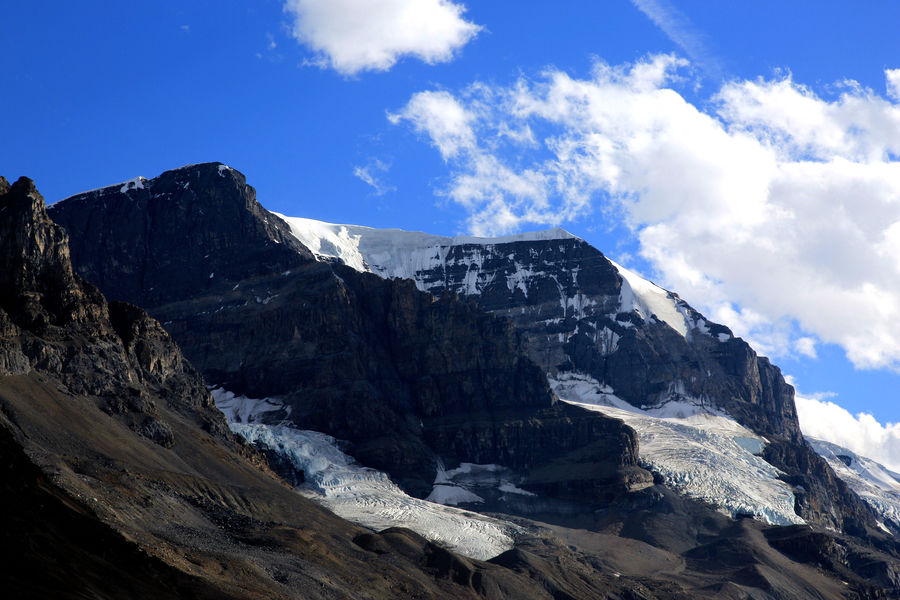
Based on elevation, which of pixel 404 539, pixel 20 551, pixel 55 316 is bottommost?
pixel 20 551

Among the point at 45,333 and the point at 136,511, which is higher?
the point at 45,333

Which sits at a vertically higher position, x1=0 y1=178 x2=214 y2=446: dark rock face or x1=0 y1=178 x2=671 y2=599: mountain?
x1=0 y1=178 x2=214 y2=446: dark rock face

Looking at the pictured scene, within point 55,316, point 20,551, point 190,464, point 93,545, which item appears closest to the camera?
point 20,551

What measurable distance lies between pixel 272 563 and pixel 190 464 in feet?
162

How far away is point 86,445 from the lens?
529ft

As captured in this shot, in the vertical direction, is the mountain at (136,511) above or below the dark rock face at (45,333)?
below

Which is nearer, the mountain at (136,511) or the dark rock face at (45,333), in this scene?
the mountain at (136,511)

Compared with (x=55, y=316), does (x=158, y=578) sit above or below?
below

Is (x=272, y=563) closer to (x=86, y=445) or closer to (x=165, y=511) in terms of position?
(x=165, y=511)

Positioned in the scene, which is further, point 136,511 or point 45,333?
point 45,333

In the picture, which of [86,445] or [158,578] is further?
[86,445]

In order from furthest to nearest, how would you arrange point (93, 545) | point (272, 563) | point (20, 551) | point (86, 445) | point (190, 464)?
1. point (190, 464)
2. point (86, 445)
3. point (272, 563)
4. point (93, 545)
5. point (20, 551)

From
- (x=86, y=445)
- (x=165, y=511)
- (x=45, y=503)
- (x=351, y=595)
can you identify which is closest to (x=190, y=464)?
(x=86, y=445)

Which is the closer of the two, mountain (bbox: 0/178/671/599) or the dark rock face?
mountain (bbox: 0/178/671/599)
